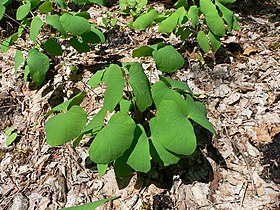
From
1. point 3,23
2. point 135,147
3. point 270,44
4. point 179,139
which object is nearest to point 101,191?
point 135,147

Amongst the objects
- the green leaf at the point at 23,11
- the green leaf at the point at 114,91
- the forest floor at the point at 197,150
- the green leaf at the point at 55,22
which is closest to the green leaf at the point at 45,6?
the green leaf at the point at 23,11

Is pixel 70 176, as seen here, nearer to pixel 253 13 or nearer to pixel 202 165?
pixel 202 165

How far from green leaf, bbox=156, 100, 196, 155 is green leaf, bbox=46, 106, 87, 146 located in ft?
1.22

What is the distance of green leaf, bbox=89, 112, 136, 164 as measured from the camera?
5.19 feet

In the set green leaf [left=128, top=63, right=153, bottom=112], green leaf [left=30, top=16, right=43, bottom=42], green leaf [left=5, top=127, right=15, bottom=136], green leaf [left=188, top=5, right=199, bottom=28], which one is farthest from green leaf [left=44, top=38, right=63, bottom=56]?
green leaf [left=188, top=5, right=199, bottom=28]

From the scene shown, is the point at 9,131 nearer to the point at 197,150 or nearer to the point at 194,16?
the point at 197,150

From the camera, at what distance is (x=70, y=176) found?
6.86 ft

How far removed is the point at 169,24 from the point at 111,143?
1.19 meters

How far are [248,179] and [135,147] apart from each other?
66cm

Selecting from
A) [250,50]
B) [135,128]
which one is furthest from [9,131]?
[250,50]

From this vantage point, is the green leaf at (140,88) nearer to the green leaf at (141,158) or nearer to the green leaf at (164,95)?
the green leaf at (164,95)

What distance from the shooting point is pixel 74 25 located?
7.20ft

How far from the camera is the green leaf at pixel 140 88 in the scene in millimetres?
1719

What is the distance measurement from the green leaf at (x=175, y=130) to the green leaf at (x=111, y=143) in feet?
0.47
